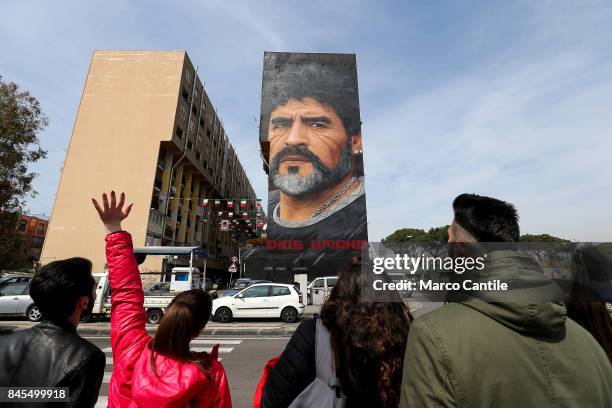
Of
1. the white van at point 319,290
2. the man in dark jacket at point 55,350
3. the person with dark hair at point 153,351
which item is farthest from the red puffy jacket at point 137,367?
the white van at point 319,290

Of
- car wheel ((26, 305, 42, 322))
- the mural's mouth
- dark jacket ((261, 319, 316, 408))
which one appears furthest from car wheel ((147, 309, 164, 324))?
the mural's mouth

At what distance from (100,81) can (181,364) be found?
35487 mm

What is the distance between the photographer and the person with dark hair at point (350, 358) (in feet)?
5.08

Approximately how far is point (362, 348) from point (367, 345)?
0.11ft

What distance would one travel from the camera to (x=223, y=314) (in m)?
A: 13.2

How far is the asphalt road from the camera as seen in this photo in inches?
Result: 204

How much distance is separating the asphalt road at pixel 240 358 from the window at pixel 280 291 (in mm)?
2987

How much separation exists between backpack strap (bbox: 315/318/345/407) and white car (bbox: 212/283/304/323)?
485 inches

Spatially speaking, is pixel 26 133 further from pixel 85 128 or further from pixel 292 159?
pixel 292 159

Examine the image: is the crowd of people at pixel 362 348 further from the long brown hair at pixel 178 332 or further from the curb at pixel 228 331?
the curb at pixel 228 331

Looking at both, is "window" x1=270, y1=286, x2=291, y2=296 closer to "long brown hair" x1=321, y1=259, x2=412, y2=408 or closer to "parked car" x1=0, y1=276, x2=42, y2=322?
"parked car" x1=0, y1=276, x2=42, y2=322

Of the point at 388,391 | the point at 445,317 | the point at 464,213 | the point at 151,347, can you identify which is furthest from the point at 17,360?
the point at 464,213

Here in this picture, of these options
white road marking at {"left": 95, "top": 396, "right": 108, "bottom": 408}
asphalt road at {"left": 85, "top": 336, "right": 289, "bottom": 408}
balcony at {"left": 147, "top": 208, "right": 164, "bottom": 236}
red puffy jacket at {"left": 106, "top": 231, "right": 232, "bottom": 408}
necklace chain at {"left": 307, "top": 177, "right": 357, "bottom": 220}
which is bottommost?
white road marking at {"left": 95, "top": 396, "right": 108, "bottom": 408}

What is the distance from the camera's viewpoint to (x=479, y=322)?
1129mm
